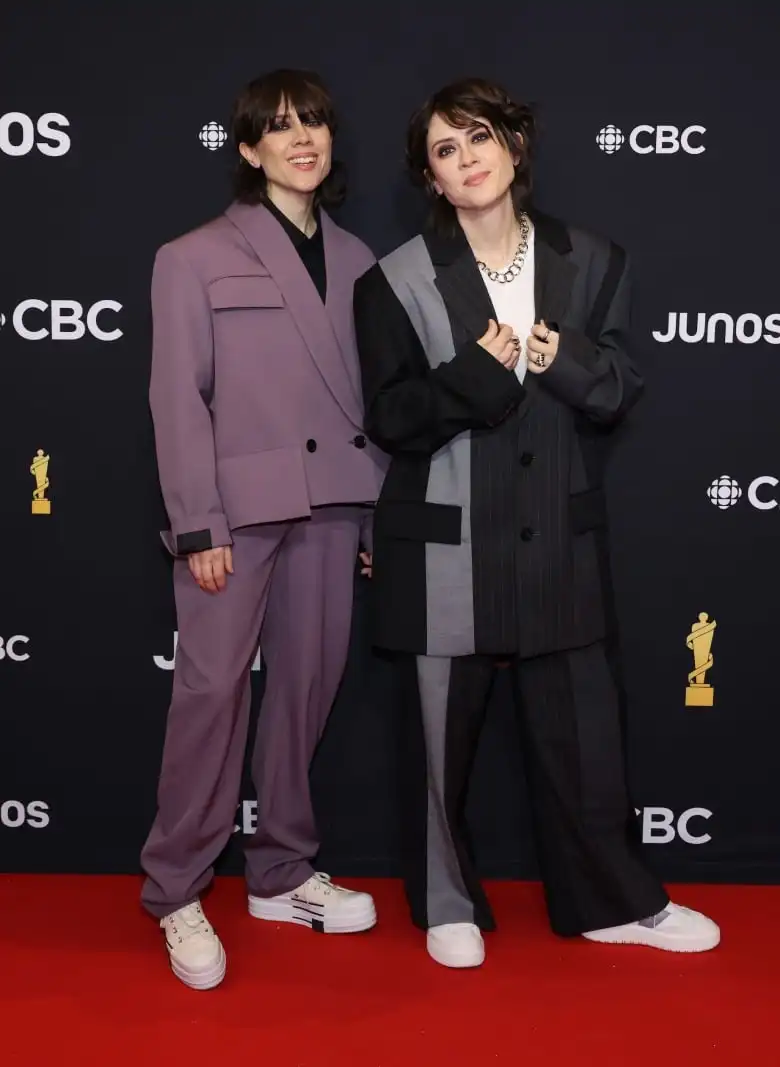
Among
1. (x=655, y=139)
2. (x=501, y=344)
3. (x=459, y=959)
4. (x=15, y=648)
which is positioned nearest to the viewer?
(x=501, y=344)

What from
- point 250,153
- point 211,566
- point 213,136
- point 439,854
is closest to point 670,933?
point 439,854

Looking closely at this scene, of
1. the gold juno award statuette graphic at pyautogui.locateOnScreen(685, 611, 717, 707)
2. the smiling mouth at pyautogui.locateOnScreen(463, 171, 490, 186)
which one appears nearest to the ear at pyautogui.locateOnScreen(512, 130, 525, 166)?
the smiling mouth at pyautogui.locateOnScreen(463, 171, 490, 186)

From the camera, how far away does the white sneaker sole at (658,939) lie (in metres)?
2.61

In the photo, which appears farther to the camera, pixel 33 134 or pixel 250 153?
pixel 33 134

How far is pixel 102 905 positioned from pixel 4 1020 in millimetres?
506

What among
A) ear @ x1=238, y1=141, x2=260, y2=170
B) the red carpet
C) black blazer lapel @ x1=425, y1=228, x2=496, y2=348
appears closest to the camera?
the red carpet

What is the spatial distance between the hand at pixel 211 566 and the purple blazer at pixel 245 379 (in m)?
0.03

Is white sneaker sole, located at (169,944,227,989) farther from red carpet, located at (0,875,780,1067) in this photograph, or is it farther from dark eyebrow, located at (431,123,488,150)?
dark eyebrow, located at (431,123,488,150)

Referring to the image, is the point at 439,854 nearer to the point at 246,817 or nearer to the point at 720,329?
the point at 246,817

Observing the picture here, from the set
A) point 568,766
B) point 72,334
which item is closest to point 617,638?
point 568,766

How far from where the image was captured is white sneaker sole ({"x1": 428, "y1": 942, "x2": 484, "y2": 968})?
8.36ft

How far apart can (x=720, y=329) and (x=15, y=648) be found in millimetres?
1770

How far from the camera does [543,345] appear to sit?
7.66 ft

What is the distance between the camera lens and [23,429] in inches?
113
